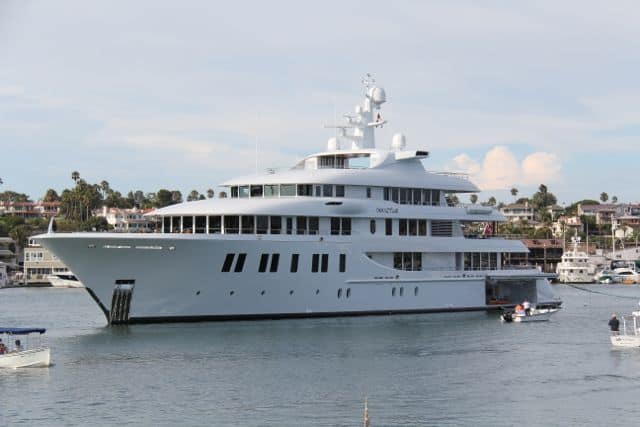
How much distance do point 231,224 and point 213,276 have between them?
3034 mm

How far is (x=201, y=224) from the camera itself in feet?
149

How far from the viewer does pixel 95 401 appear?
27531 mm

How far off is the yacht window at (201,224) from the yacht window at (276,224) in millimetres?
2982

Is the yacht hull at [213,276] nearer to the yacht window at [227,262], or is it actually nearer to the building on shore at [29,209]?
the yacht window at [227,262]

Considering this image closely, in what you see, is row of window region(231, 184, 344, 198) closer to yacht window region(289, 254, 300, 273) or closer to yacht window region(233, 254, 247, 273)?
yacht window region(289, 254, 300, 273)

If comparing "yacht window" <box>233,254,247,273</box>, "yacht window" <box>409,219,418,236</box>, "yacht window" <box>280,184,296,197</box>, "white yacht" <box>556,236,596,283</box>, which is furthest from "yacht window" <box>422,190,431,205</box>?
"white yacht" <box>556,236,596,283</box>

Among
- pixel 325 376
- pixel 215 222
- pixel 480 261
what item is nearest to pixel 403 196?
pixel 480 261

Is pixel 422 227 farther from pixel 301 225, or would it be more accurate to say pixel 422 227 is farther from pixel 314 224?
pixel 301 225

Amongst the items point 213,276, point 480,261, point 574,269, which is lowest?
point 574,269

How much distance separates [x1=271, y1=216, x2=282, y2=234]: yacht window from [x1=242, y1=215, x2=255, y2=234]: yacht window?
0.94 m

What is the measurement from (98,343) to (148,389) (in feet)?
34.8

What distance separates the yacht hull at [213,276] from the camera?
41.8 metres

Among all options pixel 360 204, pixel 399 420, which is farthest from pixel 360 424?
pixel 360 204

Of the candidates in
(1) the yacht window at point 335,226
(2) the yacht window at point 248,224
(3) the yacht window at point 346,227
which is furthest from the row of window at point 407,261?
(2) the yacht window at point 248,224
